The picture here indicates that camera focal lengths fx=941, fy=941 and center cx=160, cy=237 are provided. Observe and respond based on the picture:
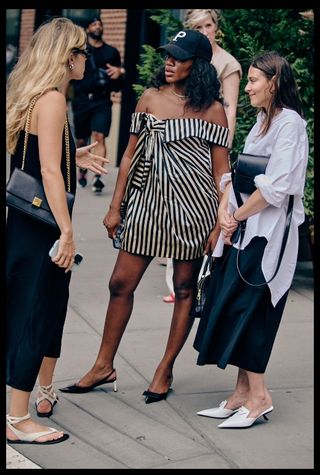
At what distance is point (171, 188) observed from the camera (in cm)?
493

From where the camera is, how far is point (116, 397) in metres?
5.14

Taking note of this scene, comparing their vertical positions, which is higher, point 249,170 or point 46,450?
point 249,170

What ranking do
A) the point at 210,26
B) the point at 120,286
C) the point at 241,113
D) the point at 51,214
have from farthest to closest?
1. the point at 241,113
2. the point at 210,26
3. the point at 120,286
4. the point at 51,214

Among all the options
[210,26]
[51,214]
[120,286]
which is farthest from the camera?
[210,26]

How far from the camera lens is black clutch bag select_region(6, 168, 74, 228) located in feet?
14.3

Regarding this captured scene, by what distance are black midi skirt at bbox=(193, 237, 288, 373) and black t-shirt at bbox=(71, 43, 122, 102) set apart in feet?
20.9

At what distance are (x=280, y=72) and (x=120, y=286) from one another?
4.66 ft

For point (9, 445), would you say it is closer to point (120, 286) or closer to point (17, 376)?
point (17, 376)

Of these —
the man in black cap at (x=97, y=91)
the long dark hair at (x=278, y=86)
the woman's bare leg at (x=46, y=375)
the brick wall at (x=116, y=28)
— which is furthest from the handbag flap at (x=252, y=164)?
the brick wall at (x=116, y=28)

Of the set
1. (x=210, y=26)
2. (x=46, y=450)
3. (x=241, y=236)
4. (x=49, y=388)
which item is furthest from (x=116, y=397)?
(x=210, y=26)

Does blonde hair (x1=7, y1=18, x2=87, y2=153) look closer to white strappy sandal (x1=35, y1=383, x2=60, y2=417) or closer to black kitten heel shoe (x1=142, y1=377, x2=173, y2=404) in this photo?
white strappy sandal (x1=35, y1=383, x2=60, y2=417)

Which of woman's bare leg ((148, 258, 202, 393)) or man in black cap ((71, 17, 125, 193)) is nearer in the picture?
woman's bare leg ((148, 258, 202, 393))

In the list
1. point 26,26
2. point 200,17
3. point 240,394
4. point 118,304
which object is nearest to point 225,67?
point 200,17

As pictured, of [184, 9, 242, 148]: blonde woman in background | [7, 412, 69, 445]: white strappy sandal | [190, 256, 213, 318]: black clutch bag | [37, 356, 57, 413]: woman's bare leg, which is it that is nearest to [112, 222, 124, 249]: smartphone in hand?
[190, 256, 213, 318]: black clutch bag
